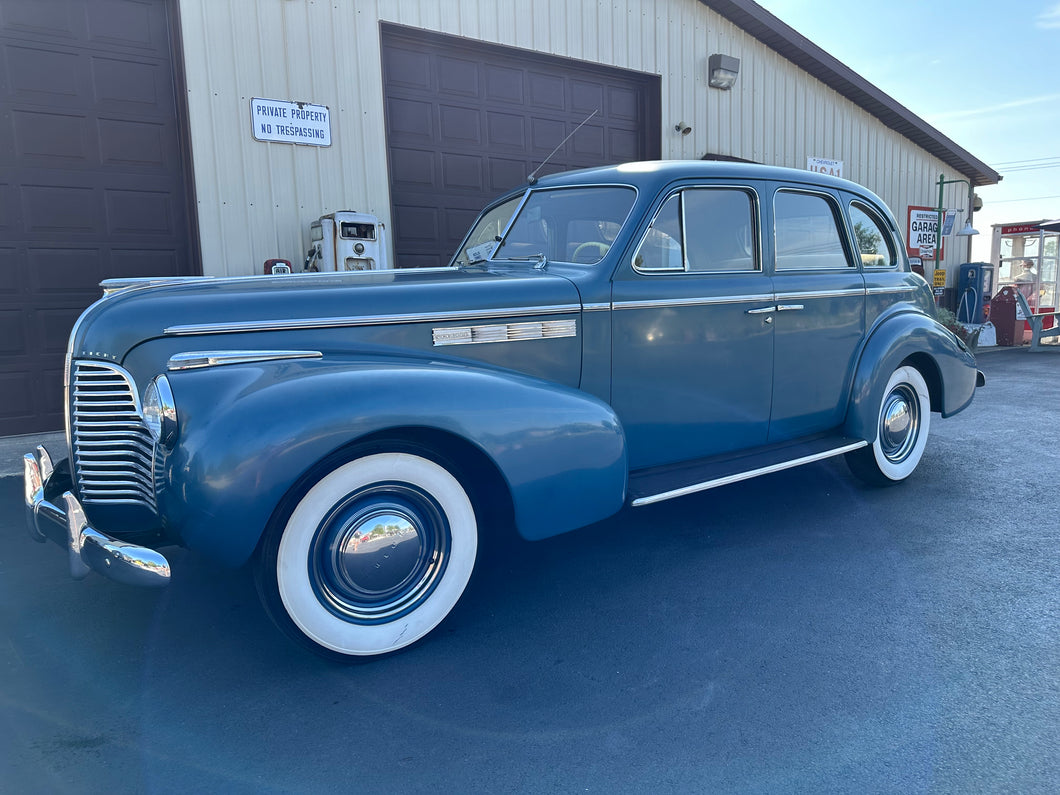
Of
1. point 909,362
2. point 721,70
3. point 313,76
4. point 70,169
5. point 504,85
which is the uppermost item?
point 721,70

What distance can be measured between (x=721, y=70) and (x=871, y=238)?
601cm

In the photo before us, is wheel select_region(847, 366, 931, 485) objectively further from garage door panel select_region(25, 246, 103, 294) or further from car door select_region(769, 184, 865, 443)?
garage door panel select_region(25, 246, 103, 294)

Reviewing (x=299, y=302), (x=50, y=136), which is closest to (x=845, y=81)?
(x=50, y=136)

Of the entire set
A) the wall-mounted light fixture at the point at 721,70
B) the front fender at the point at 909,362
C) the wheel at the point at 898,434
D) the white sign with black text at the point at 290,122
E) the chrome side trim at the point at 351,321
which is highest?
the wall-mounted light fixture at the point at 721,70

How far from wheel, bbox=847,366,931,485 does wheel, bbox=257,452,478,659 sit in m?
2.74

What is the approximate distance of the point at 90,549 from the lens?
222 centimetres

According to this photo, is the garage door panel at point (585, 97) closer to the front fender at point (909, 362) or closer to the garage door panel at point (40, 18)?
the garage door panel at point (40, 18)

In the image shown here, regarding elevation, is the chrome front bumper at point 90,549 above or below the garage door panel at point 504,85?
below

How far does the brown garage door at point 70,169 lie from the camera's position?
5625 millimetres

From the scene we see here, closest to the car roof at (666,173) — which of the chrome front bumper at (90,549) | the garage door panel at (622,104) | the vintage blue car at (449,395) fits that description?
the vintage blue car at (449,395)

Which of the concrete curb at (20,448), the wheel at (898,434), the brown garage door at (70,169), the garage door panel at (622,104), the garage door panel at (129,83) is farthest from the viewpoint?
the garage door panel at (622,104)

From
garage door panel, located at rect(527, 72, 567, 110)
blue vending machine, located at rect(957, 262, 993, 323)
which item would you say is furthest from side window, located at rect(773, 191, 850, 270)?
blue vending machine, located at rect(957, 262, 993, 323)

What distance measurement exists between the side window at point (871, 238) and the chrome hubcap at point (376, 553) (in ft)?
10.2

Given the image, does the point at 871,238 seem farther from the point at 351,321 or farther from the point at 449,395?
the point at 351,321
